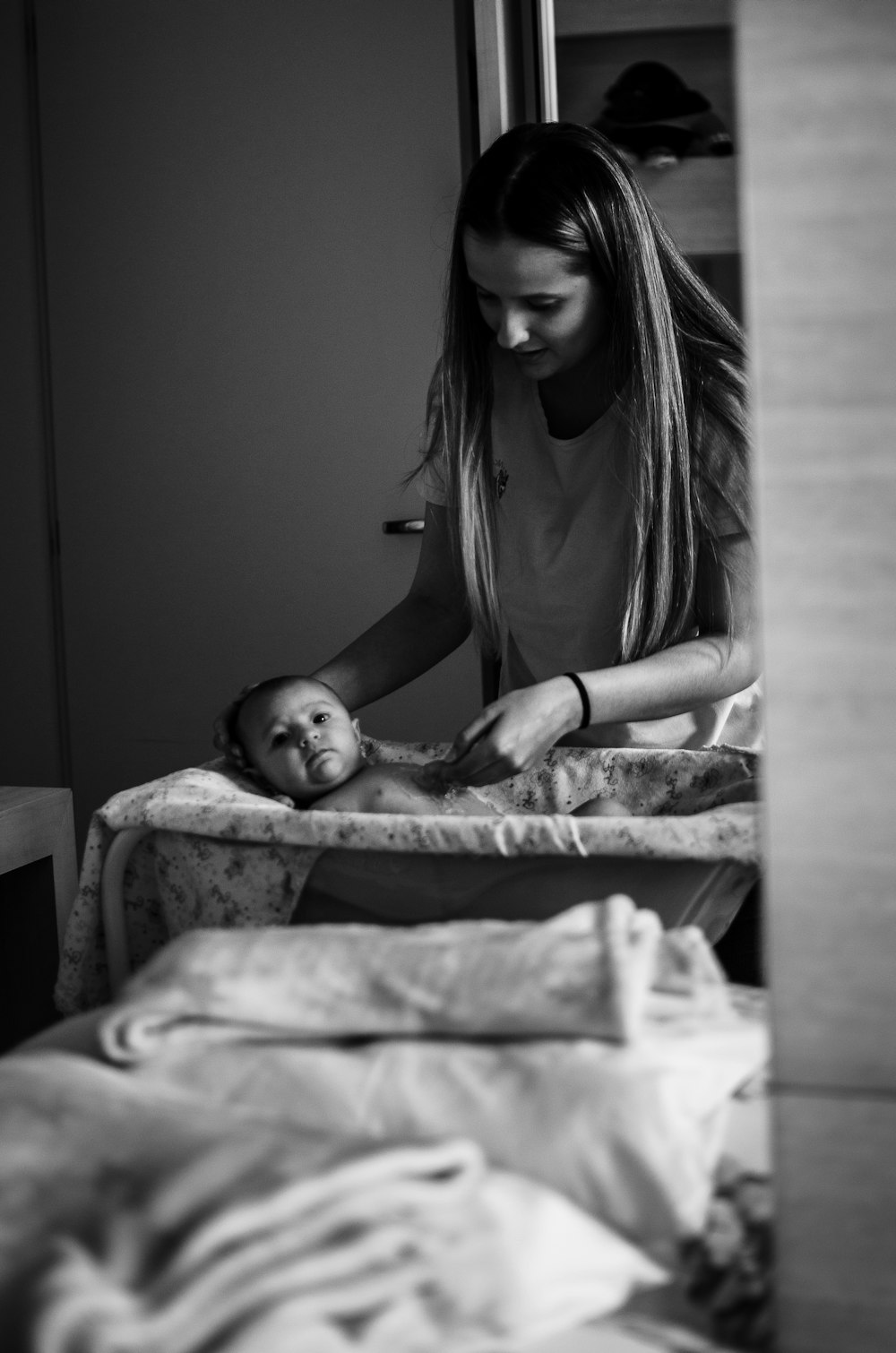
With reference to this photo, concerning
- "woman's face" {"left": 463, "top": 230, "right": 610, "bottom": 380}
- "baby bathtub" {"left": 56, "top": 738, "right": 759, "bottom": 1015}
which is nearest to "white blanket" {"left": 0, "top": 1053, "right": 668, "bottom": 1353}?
"baby bathtub" {"left": 56, "top": 738, "right": 759, "bottom": 1015}

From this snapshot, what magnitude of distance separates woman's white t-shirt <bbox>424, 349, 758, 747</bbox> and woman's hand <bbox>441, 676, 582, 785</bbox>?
244mm

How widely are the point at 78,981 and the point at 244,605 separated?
1498mm

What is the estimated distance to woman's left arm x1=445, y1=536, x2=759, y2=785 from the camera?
3.60 ft

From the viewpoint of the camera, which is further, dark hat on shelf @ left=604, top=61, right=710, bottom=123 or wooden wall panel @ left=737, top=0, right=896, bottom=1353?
dark hat on shelf @ left=604, top=61, right=710, bottom=123

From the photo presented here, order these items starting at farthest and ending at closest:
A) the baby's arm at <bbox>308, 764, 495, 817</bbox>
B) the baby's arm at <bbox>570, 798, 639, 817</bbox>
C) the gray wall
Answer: the gray wall → the baby's arm at <bbox>308, 764, 495, 817</bbox> → the baby's arm at <bbox>570, 798, 639, 817</bbox>

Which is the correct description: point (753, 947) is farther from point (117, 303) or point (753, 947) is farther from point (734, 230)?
point (117, 303)

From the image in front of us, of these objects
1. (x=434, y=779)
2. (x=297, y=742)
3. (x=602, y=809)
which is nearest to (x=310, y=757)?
(x=297, y=742)

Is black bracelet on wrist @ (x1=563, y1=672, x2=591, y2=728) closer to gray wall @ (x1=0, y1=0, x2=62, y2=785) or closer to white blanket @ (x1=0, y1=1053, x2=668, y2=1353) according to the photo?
white blanket @ (x1=0, y1=1053, x2=668, y2=1353)

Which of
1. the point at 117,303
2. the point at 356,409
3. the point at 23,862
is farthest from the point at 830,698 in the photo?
the point at 117,303

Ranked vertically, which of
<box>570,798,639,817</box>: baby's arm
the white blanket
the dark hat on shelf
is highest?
the dark hat on shelf

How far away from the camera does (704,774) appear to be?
1.23m

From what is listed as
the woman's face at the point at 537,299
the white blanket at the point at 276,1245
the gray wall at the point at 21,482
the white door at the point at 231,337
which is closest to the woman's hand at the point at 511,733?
the woman's face at the point at 537,299

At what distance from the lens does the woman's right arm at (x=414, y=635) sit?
1501 mm

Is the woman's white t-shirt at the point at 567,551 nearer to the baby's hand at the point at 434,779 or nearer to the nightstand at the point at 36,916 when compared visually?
the baby's hand at the point at 434,779
